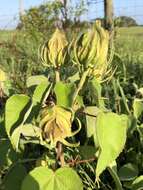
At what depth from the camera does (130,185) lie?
1426 mm

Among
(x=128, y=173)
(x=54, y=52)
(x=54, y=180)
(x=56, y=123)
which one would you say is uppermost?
(x=54, y=52)

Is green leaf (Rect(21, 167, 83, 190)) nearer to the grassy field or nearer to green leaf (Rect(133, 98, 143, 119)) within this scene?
green leaf (Rect(133, 98, 143, 119))

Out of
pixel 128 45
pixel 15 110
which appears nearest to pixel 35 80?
pixel 15 110

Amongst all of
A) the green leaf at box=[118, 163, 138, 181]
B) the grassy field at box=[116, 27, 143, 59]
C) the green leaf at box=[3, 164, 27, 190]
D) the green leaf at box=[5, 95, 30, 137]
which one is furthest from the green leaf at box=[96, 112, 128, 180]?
the grassy field at box=[116, 27, 143, 59]

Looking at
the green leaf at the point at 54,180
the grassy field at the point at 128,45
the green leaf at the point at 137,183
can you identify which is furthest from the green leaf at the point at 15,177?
the grassy field at the point at 128,45

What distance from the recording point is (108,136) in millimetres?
1021

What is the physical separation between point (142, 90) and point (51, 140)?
617 millimetres

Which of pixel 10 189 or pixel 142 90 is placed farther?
pixel 142 90

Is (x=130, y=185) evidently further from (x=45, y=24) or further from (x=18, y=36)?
(x=18, y=36)

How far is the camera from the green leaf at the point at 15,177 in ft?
4.03

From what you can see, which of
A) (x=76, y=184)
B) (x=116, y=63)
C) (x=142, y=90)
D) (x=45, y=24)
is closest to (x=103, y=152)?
(x=76, y=184)

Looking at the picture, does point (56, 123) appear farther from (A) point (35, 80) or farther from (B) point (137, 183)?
(B) point (137, 183)

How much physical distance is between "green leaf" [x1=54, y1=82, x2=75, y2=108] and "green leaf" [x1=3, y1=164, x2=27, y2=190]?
257mm

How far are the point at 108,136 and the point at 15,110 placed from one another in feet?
0.63
